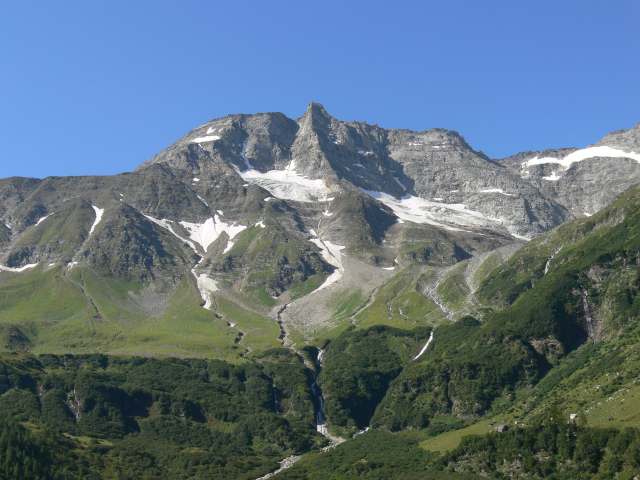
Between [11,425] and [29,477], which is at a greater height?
[11,425]

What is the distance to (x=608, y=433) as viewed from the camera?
9625 centimetres

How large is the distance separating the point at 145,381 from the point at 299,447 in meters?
62.9

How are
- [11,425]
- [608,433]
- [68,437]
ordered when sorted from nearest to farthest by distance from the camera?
[608,433], [11,425], [68,437]

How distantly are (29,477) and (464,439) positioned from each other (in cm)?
8842

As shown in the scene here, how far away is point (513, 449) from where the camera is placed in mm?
108125

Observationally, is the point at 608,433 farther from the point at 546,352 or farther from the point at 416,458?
the point at 546,352

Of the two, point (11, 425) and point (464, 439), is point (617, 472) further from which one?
point (11, 425)

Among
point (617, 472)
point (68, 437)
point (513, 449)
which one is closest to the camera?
point (617, 472)

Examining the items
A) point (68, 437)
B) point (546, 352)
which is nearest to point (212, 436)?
point (68, 437)

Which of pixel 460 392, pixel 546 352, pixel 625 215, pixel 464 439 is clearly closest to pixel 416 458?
pixel 464 439

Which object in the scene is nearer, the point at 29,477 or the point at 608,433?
the point at 608,433

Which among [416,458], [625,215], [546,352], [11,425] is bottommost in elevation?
[416,458]

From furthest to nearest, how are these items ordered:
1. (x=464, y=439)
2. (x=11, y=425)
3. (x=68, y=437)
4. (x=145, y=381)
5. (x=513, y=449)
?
1. (x=145, y=381)
2. (x=68, y=437)
3. (x=11, y=425)
4. (x=464, y=439)
5. (x=513, y=449)

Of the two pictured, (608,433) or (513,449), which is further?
(513,449)
